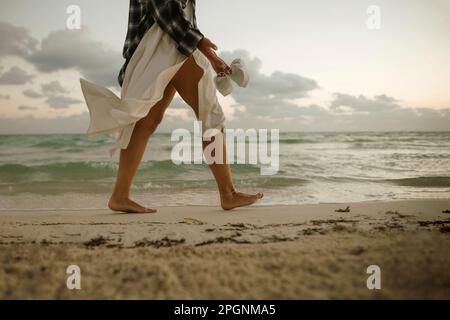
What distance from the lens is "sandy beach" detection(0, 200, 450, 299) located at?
125 centimetres

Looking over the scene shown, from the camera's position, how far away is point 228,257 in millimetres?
1571

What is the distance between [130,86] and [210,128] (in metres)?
0.53

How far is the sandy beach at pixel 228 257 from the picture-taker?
1.25 metres

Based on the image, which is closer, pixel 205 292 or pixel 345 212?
pixel 205 292

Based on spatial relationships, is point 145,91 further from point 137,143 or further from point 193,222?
point 193,222

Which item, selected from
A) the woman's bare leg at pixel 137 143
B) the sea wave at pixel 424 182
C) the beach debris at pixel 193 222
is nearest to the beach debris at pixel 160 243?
the beach debris at pixel 193 222

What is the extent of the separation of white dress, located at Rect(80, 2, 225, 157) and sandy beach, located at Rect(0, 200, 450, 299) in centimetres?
57

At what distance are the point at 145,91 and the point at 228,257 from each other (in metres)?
1.18

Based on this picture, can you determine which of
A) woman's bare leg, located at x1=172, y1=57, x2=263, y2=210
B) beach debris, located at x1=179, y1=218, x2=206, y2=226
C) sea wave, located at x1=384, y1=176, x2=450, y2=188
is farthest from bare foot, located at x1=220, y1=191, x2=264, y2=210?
sea wave, located at x1=384, y1=176, x2=450, y2=188

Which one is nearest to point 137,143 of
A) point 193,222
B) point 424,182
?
point 193,222
